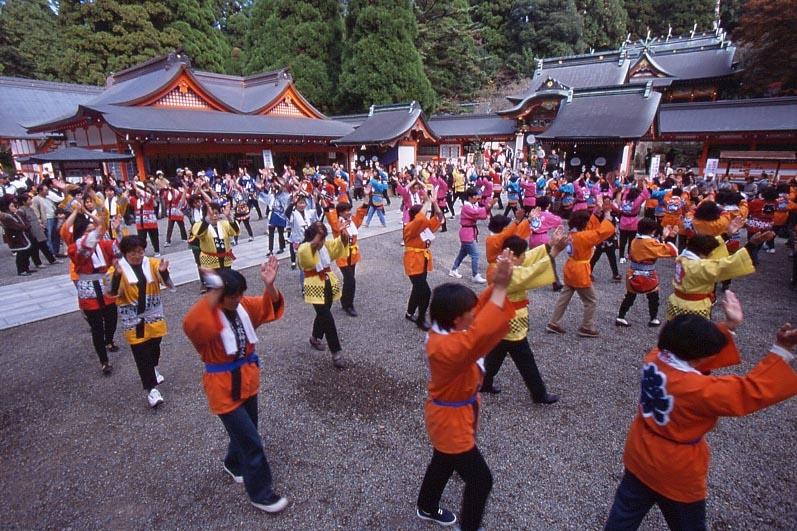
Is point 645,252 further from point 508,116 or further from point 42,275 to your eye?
point 508,116

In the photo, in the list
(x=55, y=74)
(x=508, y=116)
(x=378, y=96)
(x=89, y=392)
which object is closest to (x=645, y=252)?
(x=89, y=392)

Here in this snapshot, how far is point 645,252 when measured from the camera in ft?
16.5

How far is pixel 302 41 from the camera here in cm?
3100

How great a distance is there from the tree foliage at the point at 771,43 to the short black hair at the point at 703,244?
78.1ft

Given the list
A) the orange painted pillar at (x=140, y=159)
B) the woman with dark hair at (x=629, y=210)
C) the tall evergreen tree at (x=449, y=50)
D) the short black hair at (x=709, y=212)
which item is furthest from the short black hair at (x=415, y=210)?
the tall evergreen tree at (x=449, y=50)

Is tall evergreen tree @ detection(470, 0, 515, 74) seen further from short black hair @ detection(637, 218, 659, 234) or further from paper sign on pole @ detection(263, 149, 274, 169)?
short black hair @ detection(637, 218, 659, 234)

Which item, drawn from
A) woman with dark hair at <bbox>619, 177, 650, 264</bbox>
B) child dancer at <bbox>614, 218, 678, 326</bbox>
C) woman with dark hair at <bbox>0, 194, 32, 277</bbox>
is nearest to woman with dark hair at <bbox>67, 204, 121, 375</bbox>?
woman with dark hair at <bbox>0, 194, 32, 277</bbox>

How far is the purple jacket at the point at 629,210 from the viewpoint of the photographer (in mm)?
8109

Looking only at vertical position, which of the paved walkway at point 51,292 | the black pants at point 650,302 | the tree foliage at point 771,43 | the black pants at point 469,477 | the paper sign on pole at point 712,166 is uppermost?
the tree foliage at point 771,43

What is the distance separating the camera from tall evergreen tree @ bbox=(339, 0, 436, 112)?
29875 mm

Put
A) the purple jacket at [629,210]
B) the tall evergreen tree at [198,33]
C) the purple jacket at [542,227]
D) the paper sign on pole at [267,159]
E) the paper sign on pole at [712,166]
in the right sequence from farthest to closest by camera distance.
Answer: the tall evergreen tree at [198,33], the paper sign on pole at [267,159], the paper sign on pole at [712,166], the purple jacket at [629,210], the purple jacket at [542,227]

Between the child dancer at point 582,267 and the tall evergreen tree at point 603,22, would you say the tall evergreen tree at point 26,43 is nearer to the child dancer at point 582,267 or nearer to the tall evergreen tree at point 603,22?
the child dancer at point 582,267

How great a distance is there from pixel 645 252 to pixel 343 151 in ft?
73.8

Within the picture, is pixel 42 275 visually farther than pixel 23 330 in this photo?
Yes
